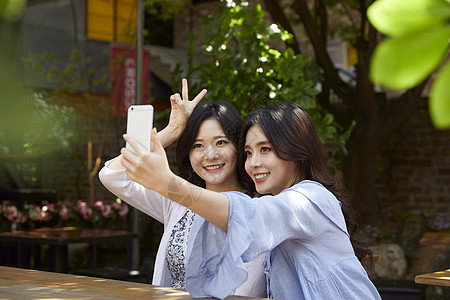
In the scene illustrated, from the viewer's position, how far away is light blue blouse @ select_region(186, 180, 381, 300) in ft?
4.64

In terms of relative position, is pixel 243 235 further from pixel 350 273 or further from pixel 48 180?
pixel 48 180

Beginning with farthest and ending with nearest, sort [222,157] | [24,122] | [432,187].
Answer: [432,187], [222,157], [24,122]

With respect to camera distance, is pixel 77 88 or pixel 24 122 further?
pixel 77 88

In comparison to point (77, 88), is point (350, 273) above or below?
below

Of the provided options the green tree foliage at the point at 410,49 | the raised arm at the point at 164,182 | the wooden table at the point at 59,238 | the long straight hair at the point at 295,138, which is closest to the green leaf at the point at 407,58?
the green tree foliage at the point at 410,49

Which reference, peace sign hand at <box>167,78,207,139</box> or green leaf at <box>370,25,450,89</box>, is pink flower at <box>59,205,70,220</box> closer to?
peace sign hand at <box>167,78,207,139</box>

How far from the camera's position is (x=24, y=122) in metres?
0.41

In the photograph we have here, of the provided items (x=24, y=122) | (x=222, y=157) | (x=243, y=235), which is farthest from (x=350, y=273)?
(x=24, y=122)

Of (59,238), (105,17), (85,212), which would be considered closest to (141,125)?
(59,238)

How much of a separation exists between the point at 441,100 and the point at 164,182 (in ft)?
3.48

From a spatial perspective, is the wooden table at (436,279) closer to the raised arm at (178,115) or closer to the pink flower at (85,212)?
the raised arm at (178,115)

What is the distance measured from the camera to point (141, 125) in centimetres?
152

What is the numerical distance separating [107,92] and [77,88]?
1.00 metres

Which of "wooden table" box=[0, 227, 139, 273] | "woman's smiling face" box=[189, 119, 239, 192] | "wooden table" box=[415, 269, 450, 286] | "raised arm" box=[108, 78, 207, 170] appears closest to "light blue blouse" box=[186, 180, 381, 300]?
"woman's smiling face" box=[189, 119, 239, 192]
